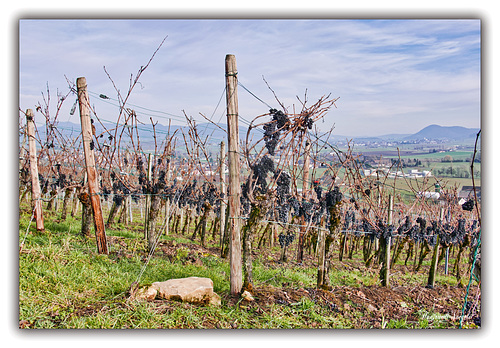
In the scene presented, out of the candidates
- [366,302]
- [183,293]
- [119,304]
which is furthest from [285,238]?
[119,304]

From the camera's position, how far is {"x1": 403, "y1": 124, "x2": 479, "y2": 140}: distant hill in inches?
127

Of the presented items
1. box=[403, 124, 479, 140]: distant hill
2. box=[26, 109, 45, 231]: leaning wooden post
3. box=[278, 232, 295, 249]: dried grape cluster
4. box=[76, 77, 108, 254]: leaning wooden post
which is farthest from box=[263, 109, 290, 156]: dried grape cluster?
box=[26, 109, 45, 231]: leaning wooden post

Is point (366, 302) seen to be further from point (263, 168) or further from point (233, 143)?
point (233, 143)

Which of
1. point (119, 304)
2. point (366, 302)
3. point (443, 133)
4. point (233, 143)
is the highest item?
point (443, 133)

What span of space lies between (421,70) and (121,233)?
16.1 feet

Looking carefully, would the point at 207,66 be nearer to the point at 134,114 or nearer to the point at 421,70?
the point at 134,114

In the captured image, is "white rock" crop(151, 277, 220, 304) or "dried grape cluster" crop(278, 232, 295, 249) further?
"dried grape cluster" crop(278, 232, 295, 249)

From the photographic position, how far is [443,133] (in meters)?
3.63

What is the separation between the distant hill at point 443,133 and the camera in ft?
10.6

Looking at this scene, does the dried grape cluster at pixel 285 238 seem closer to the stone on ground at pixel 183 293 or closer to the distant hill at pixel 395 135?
the distant hill at pixel 395 135

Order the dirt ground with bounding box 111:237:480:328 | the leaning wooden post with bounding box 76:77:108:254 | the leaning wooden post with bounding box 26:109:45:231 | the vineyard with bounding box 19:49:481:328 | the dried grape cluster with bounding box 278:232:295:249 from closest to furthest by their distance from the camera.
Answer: the vineyard with bounding box 19:49:481:328 < the dirt ground with bounding box 111:237:480:328 < the leaning wooden post with bounding box 76:77:108:254 < the leaning wooden post with bounding box 26:109:45:231 < the dried grape cluster with bounding box 278:232:295:249

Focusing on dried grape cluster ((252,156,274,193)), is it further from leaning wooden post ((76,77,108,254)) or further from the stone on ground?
leaning wooden post ((76,77,108,254))

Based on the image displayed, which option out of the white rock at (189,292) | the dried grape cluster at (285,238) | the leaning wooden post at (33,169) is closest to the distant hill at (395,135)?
the leaning wooden post at (33,169)
